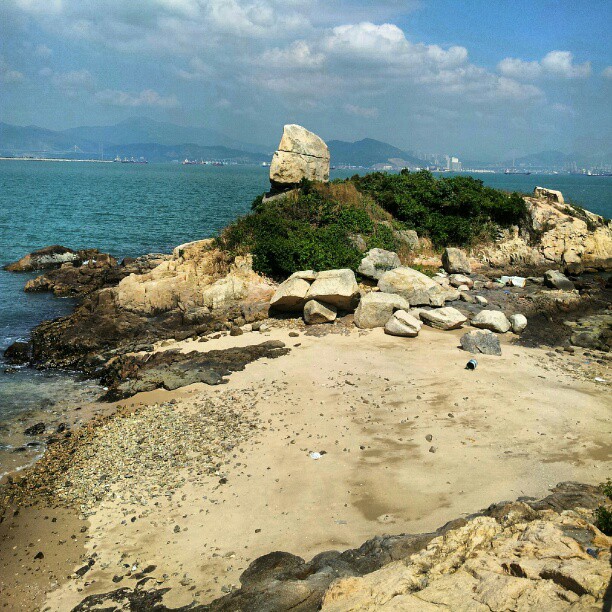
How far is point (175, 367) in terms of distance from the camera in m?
14.6

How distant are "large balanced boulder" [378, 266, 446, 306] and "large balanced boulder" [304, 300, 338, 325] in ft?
8.63

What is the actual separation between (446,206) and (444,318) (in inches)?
483

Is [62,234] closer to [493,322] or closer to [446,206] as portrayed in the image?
[446,206]

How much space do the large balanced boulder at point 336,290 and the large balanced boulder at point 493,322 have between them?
4.06 m

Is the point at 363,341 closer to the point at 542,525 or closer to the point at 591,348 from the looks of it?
the point at 591,348

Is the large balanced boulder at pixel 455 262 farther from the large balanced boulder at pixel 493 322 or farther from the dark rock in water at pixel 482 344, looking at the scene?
the dark rock in water at pixel 482 344

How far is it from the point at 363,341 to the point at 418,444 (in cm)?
613

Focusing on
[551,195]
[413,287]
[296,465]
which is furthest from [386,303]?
[551,195]

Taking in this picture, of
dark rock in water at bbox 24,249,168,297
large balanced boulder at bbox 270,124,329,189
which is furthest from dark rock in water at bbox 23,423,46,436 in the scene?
large balanced boulder at bbox 270,124,329,189

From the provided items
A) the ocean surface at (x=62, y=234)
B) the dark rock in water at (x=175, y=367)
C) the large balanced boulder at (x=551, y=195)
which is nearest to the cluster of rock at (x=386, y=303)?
the dark rock in water at (x=175, y=367)

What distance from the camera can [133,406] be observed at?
503 inches

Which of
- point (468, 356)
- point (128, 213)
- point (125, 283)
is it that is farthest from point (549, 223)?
point (128, 213)

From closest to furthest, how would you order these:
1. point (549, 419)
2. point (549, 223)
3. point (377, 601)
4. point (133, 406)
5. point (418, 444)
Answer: point (377, 601) → point (418, 444) → point (549, 419) → point (133, 406) → point (549, 223)

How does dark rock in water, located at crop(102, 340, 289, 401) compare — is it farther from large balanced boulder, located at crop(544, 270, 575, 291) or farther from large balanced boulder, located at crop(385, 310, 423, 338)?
large balanced boulder, located at crop(544, 270, 575, 291)
